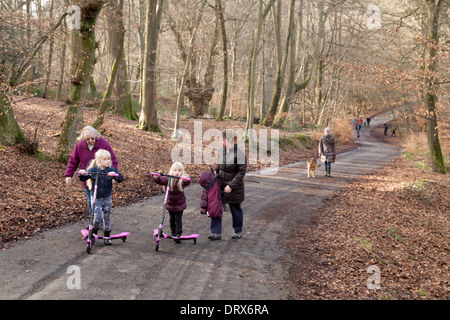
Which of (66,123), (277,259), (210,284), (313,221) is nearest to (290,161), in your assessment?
(313,221)

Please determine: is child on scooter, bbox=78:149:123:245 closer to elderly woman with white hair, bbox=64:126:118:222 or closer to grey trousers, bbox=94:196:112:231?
grey trousers, bbox=94:196:112:231

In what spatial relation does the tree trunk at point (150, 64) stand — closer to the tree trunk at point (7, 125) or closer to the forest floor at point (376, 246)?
the tree trunk at point (7, 125)

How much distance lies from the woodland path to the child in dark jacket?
0.89ft

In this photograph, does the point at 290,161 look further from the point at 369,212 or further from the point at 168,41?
the point at 168,41

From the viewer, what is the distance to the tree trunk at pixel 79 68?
10930mm

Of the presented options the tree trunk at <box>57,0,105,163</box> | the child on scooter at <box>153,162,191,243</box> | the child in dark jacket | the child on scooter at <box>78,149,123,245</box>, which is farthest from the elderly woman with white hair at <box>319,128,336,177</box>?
the child on scooter at <box>78,149,123,245</box>

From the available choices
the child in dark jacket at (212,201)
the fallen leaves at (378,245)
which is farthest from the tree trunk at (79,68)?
the fallen leaves at (378,245)

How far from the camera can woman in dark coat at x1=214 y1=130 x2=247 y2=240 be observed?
23.5 feet

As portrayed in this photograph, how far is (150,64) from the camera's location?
62.4ft

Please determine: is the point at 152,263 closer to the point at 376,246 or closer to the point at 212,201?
the point at 212,201

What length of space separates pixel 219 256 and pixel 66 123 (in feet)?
25.7

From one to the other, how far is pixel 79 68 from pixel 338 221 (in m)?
8.98

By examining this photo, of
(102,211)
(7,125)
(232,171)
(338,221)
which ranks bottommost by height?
(338,221)

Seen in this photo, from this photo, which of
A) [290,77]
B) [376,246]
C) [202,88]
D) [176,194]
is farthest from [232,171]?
[290,77]
